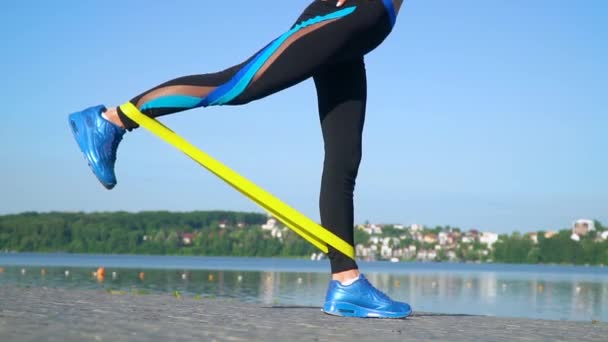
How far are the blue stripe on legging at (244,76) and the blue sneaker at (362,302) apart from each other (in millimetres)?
1090

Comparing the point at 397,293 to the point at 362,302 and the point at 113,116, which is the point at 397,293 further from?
the point at 113,116

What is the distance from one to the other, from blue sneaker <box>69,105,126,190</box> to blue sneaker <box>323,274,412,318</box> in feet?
4.04

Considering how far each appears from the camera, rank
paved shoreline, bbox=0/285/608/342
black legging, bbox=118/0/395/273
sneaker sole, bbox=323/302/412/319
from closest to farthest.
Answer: paved shoreline, bbox=0/285/608/342 → black legging, bbox=118/0/395/273 → sneaker sole, bbox=323/302/412/319

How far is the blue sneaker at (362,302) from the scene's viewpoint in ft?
14.0

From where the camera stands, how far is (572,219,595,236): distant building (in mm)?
188475

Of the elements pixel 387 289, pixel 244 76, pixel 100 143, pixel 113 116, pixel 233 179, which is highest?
pixel 244 76

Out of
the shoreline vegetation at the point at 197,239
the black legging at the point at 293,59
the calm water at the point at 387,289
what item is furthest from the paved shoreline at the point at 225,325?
the shoreline vegetation at the point at 197,239

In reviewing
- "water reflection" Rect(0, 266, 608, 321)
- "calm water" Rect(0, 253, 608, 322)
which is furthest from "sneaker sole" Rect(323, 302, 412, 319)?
"water reflection" Rect(0, 266, 608, 321)

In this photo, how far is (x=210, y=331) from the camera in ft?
9.95

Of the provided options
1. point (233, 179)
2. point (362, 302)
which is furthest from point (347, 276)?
point (233, 179)

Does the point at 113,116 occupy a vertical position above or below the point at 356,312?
above

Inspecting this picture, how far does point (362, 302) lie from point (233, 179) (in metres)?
0.92

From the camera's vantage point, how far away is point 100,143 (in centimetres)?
403

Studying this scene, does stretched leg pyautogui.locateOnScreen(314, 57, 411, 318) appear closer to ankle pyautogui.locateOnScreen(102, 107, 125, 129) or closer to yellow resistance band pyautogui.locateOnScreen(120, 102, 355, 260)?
yellow resistance band pyautogui.locateOnScreen(120, 102, 355, 260)
